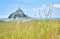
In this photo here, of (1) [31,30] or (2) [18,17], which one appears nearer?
(1) [31,30]

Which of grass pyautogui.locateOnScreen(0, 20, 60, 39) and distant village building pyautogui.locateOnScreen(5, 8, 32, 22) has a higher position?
distant village building pyautogui.locateOnScreen(5, 8, 32, 22)

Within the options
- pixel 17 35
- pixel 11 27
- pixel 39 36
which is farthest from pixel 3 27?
pixel 39 36

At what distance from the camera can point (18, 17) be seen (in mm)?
2852

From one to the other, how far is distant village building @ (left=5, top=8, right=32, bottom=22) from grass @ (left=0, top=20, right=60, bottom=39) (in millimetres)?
78

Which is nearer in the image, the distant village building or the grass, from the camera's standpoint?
the grass

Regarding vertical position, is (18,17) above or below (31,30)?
above

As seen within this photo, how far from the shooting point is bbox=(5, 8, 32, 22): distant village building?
2857 millimetres

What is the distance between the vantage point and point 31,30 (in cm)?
267

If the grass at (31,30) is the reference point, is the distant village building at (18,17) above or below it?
above

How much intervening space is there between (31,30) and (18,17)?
1.10 feet

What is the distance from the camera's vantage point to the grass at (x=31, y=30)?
2.64m

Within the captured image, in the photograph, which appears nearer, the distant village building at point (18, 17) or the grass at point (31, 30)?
the grass at point (31, 30)

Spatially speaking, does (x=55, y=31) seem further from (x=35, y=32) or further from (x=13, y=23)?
(x=13, y=23)

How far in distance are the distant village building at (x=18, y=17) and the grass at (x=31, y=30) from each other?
0.08 meters
